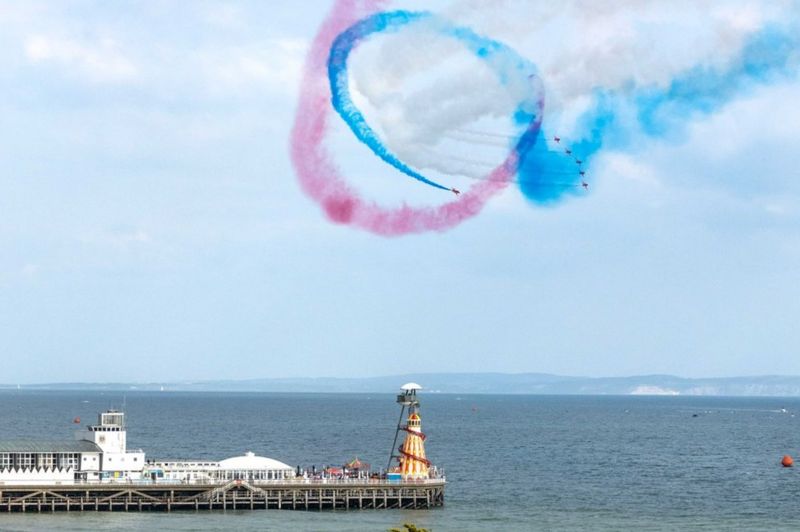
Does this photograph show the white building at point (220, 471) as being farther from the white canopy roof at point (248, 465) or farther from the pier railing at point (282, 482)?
the pier railing at point (282, 482)

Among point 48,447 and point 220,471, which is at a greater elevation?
point 48,447

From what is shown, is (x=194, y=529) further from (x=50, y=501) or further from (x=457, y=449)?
(x=457, y=449)

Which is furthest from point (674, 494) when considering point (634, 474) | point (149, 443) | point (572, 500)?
point (149, 443)

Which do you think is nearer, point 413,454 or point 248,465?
point 248,465

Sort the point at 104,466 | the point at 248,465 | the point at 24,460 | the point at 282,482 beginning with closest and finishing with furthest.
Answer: the point at 24,460, the point at 104,466, the point at 282,482, the point at 248,465

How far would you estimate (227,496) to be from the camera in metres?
110

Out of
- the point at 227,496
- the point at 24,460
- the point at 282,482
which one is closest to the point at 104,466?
the point at 24,460

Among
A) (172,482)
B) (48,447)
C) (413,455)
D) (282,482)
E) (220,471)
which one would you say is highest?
(48,447)

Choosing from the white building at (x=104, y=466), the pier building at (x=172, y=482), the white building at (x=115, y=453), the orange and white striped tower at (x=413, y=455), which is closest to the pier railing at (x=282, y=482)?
the pier building at (x=172, y=482)

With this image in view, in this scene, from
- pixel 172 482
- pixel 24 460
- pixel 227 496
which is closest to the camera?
pixel 24 460

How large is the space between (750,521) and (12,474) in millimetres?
A: 60391

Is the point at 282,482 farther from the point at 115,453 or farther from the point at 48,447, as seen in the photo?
the point at 48,447

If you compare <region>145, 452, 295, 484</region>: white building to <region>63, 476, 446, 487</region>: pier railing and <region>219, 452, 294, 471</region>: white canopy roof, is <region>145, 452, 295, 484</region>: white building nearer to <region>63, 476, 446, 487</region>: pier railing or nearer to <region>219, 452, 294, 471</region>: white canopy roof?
<region>219, 452, 294, 471</region>: white canopy roof

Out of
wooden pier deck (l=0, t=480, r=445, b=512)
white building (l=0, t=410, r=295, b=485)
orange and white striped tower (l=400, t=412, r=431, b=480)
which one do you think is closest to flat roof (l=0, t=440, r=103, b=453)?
white building (l=0, t=410, r=295, b=485)
